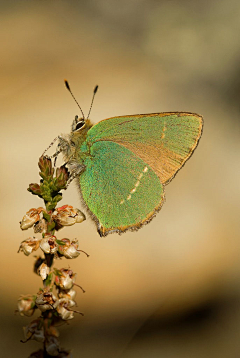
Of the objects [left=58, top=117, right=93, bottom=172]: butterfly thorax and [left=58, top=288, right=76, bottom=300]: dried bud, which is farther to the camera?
A: [left=58, top=117, right=93, bottom=172]: butterfly thorax

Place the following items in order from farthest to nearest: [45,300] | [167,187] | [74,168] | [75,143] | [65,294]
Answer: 1. [167,187]
2. [75,143]
3. [74,168]
4. [65,294]
5. [45,300]

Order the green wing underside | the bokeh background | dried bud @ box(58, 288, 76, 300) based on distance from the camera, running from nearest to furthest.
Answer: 1. dried bud @ box(58, 288, 76, 300)
2. the green wing underside
3. the bokeh background

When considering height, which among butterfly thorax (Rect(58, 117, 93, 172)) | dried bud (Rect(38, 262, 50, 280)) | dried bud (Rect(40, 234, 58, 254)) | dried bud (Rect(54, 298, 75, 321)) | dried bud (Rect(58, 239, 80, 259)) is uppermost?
butterfly thorax (Rect(58, 117, 93, 172))

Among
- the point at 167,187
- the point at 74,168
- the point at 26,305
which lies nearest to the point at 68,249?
the point at 26,305

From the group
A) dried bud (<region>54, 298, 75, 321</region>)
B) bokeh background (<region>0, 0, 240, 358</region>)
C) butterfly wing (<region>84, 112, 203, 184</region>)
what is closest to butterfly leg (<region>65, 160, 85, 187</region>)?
butterfly wing (<region>84, 112, 203, 184</region>)

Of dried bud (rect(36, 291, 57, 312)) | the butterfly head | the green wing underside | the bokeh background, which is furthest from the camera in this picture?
the bokeh background

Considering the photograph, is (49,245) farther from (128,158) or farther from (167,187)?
(167,187)

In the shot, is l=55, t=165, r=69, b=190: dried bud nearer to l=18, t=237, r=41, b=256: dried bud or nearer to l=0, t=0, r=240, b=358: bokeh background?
l=18, t=237, r=41, b=256: dried bud

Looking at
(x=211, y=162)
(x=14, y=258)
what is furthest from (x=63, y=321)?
(x=211, y=162)
